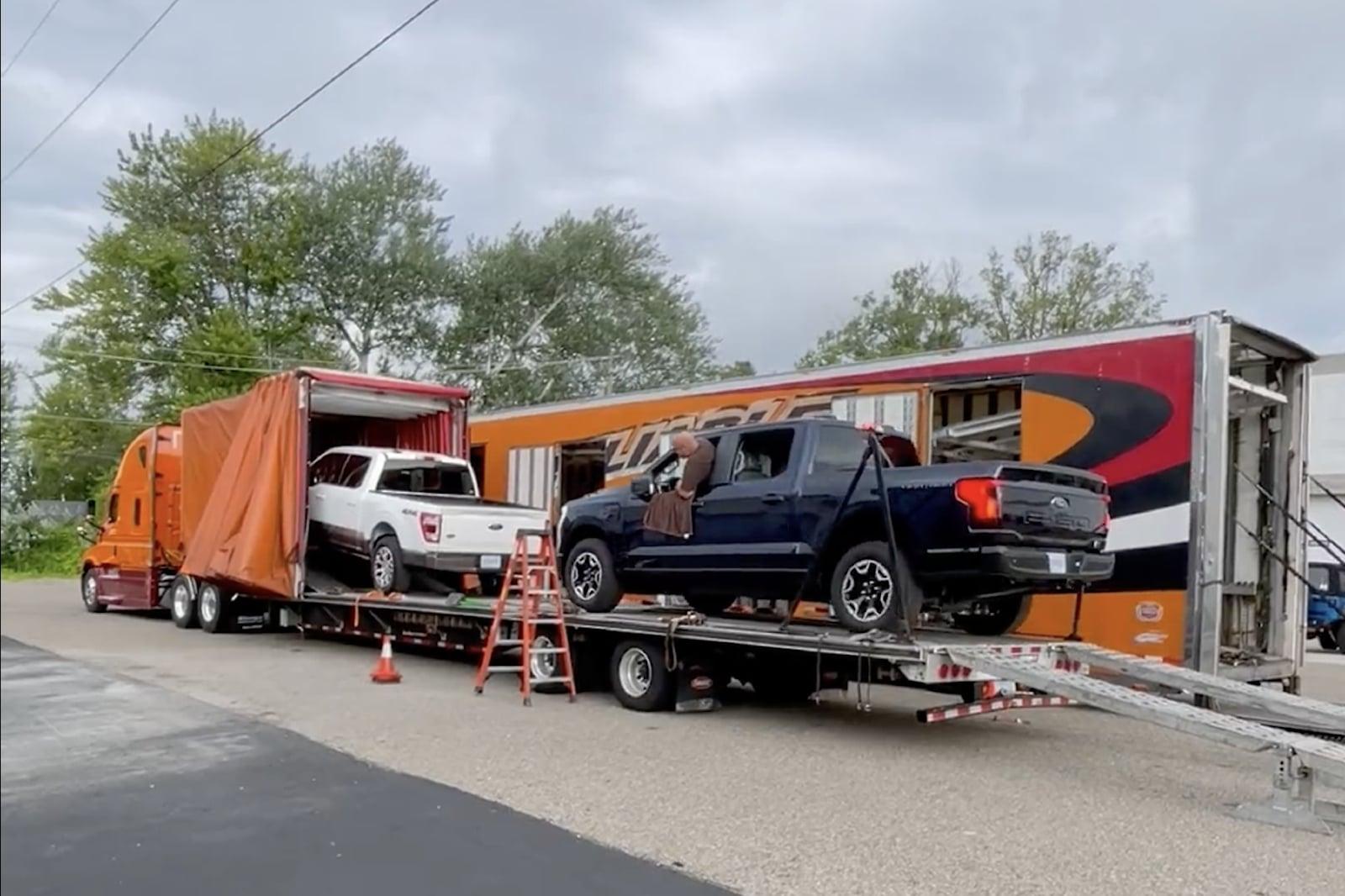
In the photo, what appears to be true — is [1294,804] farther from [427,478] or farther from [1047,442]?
[427,478]

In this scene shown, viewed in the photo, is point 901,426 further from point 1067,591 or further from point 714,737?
point 714,737

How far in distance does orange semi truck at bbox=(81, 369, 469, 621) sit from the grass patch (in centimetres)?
967

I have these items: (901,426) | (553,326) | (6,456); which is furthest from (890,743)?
(553,326)

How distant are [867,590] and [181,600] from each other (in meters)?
12.0

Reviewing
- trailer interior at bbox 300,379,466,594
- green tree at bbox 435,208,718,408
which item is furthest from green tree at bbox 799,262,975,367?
trailer interior at bbox 300,379,466,594

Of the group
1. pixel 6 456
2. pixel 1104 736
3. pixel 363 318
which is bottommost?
pixel 1104 736

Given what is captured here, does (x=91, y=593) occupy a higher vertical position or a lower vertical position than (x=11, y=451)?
lower

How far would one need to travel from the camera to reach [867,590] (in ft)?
27.3

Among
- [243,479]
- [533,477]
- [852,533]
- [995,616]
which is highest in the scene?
[533,477]

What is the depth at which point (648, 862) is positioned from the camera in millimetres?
5441

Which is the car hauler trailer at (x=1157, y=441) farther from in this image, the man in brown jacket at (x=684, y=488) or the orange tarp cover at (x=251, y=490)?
the orange tarp cover at (x=251, y=490)

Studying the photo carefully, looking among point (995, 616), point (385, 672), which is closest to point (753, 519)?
point (995, 616)

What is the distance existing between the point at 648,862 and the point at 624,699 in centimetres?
452

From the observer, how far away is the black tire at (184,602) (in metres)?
16.6
